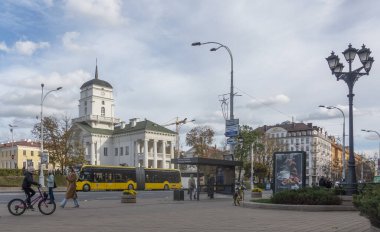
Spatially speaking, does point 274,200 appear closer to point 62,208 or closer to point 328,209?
point 328,209

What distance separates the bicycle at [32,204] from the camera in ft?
53.5

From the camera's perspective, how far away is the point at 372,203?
30.9 ft

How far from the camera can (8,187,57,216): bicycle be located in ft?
53.5

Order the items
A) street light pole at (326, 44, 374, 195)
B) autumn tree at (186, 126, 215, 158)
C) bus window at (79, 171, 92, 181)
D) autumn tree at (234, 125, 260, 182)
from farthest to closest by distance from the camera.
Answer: autumn tree at (186, 126, 215, 158), autumn tree at (234, 125, 260, 182), bus window at (79, 171, 92, 181), street light pole at (326, 44, 374, 195)


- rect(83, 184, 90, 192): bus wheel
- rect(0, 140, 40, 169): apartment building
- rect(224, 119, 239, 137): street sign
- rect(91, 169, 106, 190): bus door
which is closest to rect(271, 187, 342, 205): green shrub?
rect(224, 119, 239, 137): street sign

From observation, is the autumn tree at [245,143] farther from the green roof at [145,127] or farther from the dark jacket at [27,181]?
the dark jacket at [27,181]

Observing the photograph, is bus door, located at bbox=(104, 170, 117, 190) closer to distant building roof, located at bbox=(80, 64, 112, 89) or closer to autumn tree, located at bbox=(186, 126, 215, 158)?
autumn tree, located at bbox=(186, 126, 215, 158)

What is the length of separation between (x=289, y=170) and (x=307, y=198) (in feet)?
16.2

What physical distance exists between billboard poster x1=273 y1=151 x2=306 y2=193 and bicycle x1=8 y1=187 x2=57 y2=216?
12.0m

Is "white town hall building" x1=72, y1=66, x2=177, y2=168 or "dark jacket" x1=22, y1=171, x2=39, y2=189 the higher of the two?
"white town hall building" x1=72, y1=66, x2=177, y2=168

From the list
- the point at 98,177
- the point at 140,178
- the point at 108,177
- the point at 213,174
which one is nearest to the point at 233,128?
the point at 213,174

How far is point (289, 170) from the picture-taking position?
24641 mm

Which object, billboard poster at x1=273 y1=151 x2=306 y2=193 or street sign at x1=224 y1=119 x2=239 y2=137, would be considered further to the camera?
street sign at x1=224 y1=119 x2=239 y2=137

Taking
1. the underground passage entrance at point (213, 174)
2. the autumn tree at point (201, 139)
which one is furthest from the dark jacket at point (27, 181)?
the autumn tree at point (201, 139)
